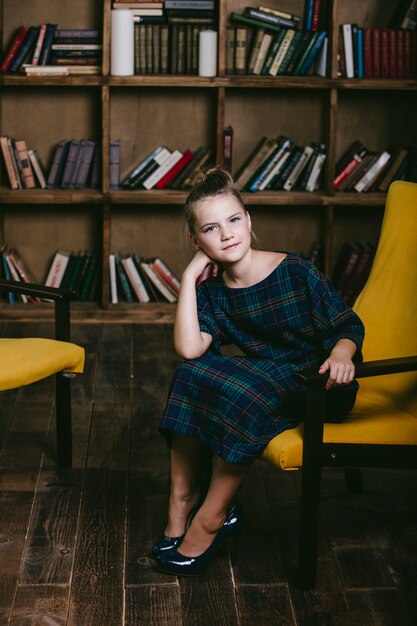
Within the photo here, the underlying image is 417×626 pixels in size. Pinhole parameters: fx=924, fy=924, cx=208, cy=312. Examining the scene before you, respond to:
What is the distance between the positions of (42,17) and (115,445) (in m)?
2.48

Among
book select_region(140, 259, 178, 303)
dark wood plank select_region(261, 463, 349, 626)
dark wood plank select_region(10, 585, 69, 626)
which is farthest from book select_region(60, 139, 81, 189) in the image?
dark wood plank select_region(10, 585, 69, 626)

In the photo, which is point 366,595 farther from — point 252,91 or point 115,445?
point 252,91

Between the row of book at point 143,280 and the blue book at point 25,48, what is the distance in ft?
3.40

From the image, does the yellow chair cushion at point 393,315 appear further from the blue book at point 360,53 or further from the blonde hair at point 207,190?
the blue book at point 360,53

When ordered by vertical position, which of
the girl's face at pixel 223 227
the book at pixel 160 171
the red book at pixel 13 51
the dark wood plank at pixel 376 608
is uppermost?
the red book at pixel 13 51

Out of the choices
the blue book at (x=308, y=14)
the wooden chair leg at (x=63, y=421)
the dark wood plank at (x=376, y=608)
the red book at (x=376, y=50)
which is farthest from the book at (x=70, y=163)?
the dark wood plank at (x=376, y=608)

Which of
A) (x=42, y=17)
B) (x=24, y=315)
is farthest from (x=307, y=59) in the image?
(x=24, y=315)

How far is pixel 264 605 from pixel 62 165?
299cm

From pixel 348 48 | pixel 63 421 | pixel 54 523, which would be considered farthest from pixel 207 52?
pixel 54 523

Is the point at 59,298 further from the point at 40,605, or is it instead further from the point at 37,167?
the point at 37,167

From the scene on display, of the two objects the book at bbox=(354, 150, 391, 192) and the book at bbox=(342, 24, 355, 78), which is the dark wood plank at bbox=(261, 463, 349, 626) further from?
the book at bbox=(342, 24, 355, 78)

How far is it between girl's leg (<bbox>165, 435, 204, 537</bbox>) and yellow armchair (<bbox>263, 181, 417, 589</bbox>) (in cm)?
21

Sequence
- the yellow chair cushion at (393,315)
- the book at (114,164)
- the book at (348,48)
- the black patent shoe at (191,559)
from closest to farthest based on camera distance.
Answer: the black patent shoe at (191,559) < the yellow chair cushion at (393,315) < the book at (348,48) < the book at (114,164)

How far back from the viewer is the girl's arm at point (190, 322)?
7.56ft
